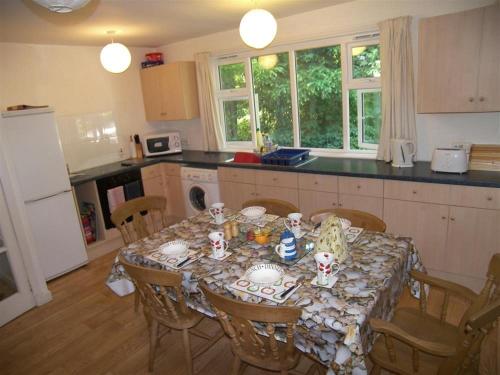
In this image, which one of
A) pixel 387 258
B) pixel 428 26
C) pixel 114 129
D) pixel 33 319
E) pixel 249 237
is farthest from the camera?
pixel 114 129

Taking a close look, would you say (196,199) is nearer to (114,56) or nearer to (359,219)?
(114,56)

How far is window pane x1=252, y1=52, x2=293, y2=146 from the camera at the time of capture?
154 inches

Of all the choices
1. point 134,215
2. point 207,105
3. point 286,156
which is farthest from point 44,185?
point 286,156

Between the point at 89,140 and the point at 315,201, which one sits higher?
the point at 89,140

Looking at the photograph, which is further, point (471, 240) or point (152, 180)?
point (152, 180)

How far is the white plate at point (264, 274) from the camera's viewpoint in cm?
162

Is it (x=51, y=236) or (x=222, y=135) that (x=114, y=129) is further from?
(x=51, y=236)

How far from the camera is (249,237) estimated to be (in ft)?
6.99

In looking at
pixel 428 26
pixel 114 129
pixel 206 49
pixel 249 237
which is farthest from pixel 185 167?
pixel 428 26

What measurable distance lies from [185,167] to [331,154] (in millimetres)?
1706

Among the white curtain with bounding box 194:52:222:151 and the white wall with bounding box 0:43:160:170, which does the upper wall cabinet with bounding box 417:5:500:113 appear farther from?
the white wall with bounding box 0:43:160:170

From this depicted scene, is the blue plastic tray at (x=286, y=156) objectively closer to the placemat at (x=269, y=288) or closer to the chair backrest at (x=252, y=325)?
the placemat at (x=269, y=288)

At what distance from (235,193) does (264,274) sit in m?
2.20

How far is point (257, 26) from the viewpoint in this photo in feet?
6.88
